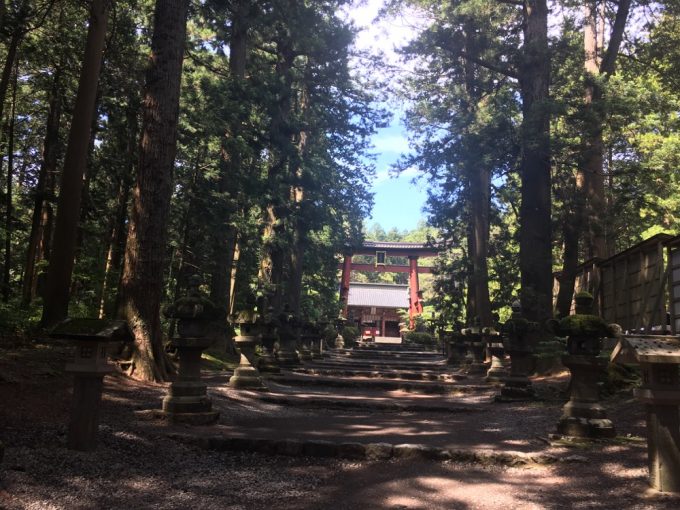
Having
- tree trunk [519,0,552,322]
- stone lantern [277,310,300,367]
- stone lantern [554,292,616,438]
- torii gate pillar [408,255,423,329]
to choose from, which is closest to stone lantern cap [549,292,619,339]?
stone lantern [554,292,616,438]

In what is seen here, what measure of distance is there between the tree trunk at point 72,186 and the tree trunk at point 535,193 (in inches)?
349

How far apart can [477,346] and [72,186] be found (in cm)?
1081

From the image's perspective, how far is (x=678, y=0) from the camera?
11.3 m

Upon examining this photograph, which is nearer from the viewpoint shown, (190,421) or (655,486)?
(655,486)

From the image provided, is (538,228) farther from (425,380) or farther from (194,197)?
(194,197)

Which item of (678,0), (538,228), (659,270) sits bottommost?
(659,270)

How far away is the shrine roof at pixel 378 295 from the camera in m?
42.9

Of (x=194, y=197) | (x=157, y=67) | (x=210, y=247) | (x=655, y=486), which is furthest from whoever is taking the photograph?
(x=210, y=247)

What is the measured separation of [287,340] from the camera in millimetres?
14531

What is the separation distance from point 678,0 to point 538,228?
6.15m

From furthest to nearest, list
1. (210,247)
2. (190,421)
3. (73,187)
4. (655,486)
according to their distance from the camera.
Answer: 1. (210,247)
2. (73,187)
3. (190,421)
4. (655,486)

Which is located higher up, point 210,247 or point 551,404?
point 210,247

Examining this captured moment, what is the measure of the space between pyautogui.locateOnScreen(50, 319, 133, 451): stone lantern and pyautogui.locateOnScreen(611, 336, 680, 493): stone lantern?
451cm

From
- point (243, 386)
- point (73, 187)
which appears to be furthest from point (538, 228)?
point (73, 187)
